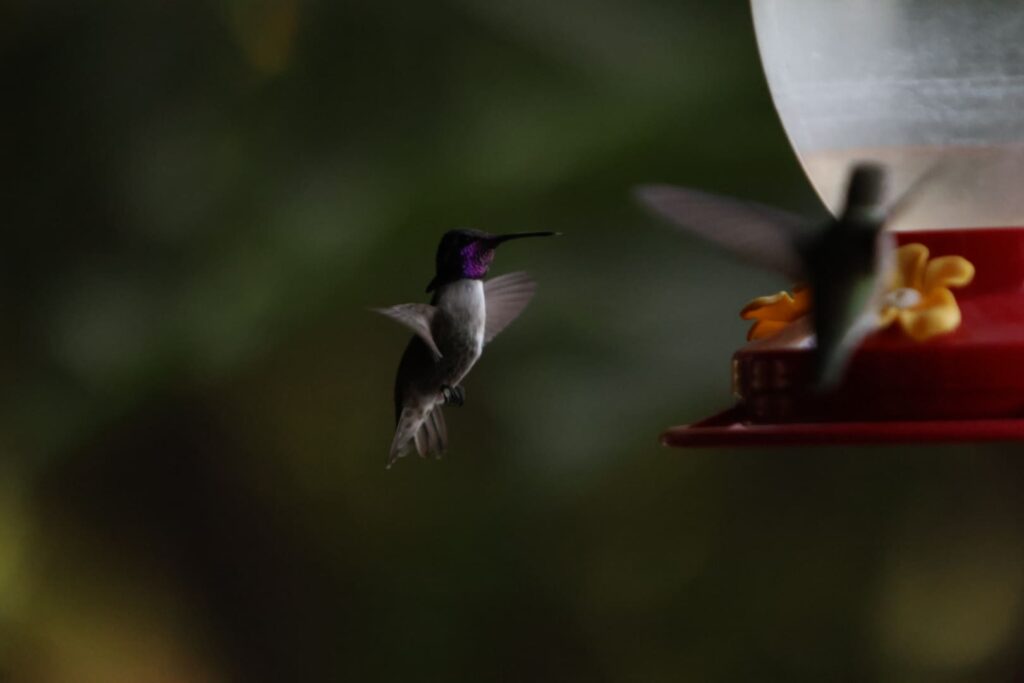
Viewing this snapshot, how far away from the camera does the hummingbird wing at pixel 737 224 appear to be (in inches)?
81.2

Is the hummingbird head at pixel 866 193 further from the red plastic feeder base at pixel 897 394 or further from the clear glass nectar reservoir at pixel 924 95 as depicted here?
the clear glass nectar reservoir at pixel 924 95

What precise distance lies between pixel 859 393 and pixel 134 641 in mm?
4009

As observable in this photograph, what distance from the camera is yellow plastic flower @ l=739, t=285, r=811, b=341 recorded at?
8.03ft

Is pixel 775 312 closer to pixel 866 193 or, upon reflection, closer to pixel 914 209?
pixel 914 209

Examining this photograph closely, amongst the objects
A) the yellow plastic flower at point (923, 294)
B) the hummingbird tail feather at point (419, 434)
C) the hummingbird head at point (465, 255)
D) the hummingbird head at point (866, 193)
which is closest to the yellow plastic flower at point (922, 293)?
the yellow plastic flower at point (923, 294)

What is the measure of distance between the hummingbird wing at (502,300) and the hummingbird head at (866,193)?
762mm

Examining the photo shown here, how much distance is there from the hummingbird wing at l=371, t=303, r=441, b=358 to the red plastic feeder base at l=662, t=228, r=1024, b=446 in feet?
1.25

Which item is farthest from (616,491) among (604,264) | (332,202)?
(332,202)

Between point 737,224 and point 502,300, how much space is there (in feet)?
2.48

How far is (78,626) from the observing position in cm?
569

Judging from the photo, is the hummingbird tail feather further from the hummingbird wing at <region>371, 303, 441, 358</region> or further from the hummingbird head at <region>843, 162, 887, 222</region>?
the hummingbird head at <region>843, 162, 887, 222</region>

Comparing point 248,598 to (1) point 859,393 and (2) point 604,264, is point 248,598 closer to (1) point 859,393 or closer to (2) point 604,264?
(2) point 604,264

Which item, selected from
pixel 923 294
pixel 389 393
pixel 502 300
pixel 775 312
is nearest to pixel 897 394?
pixel 923 294

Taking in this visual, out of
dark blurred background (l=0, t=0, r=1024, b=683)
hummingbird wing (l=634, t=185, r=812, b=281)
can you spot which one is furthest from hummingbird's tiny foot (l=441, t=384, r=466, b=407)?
dark blurred background (l=0, t=0, r=1024, b=683)
